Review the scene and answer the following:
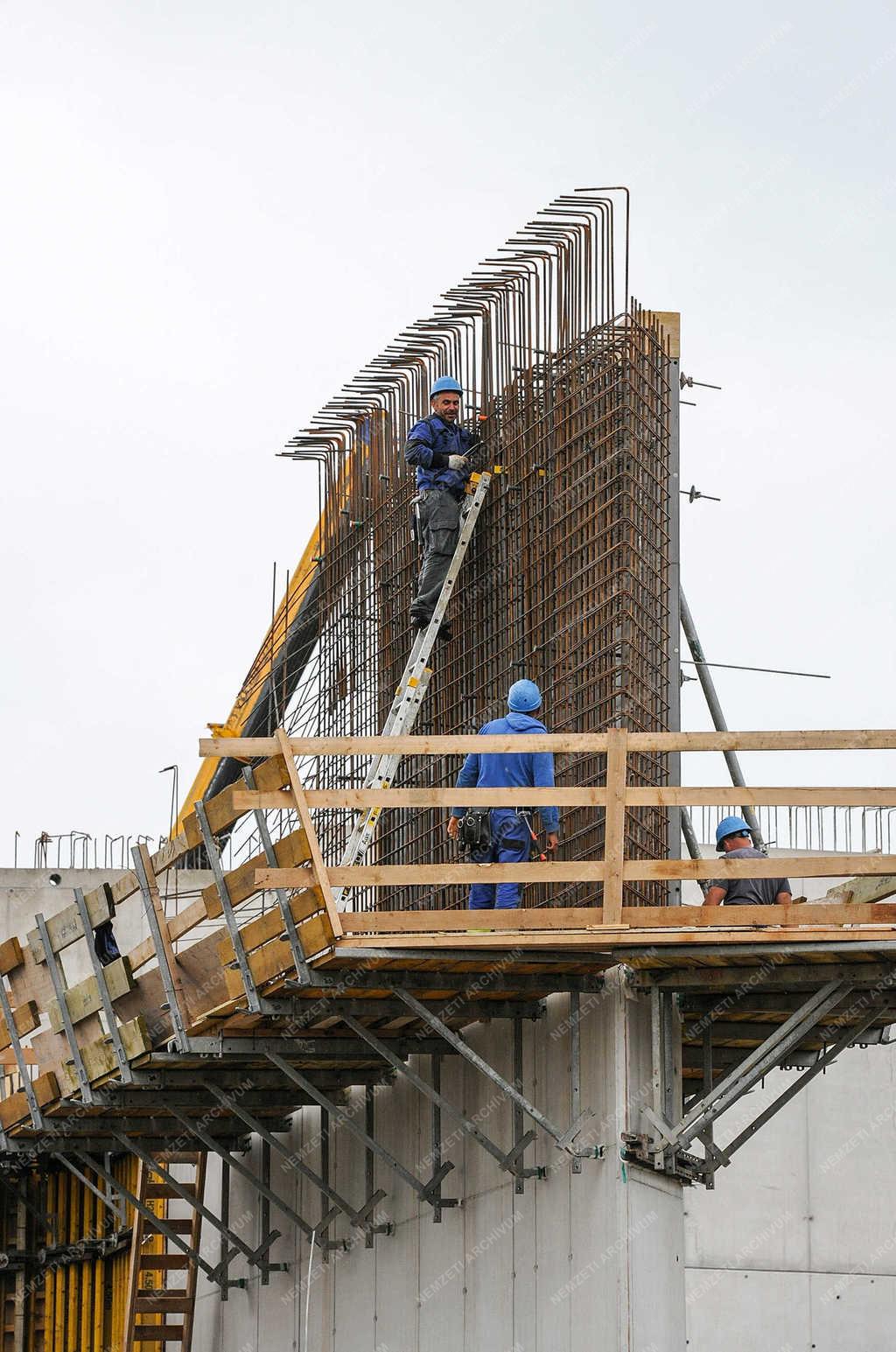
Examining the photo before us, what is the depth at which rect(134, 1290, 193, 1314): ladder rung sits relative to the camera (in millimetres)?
23969

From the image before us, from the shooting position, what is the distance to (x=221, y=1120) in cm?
2277

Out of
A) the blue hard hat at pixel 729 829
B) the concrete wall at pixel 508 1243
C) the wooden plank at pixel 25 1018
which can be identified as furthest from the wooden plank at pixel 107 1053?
the blue hard hat at pixel 729 829

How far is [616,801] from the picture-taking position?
51.2 feet

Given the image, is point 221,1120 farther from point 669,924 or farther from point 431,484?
point 669,924

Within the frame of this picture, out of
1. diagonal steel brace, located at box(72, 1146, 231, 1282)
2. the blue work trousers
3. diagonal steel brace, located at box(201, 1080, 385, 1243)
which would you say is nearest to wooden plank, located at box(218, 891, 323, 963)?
the blue work trousers

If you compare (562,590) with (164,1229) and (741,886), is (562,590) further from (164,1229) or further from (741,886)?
(164,1229)

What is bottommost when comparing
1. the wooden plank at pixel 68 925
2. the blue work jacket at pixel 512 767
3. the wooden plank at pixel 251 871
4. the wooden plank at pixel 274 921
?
the wooden plank at pixel 274 921

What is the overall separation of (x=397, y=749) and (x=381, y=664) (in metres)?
6.74

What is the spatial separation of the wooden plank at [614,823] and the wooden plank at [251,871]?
2009 millimetres

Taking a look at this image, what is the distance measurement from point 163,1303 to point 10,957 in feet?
18.4

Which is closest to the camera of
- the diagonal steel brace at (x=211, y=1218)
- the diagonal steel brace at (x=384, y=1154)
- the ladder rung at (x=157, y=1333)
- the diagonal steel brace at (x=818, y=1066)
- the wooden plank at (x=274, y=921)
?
the wooden plank at (x=274, y=921)

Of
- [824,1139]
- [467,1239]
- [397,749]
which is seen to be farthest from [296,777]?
[824,1139]

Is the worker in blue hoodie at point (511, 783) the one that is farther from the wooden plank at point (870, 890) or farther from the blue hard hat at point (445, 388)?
the blue hard hat at point (445, 388)

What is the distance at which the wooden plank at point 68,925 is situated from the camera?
18812mm
